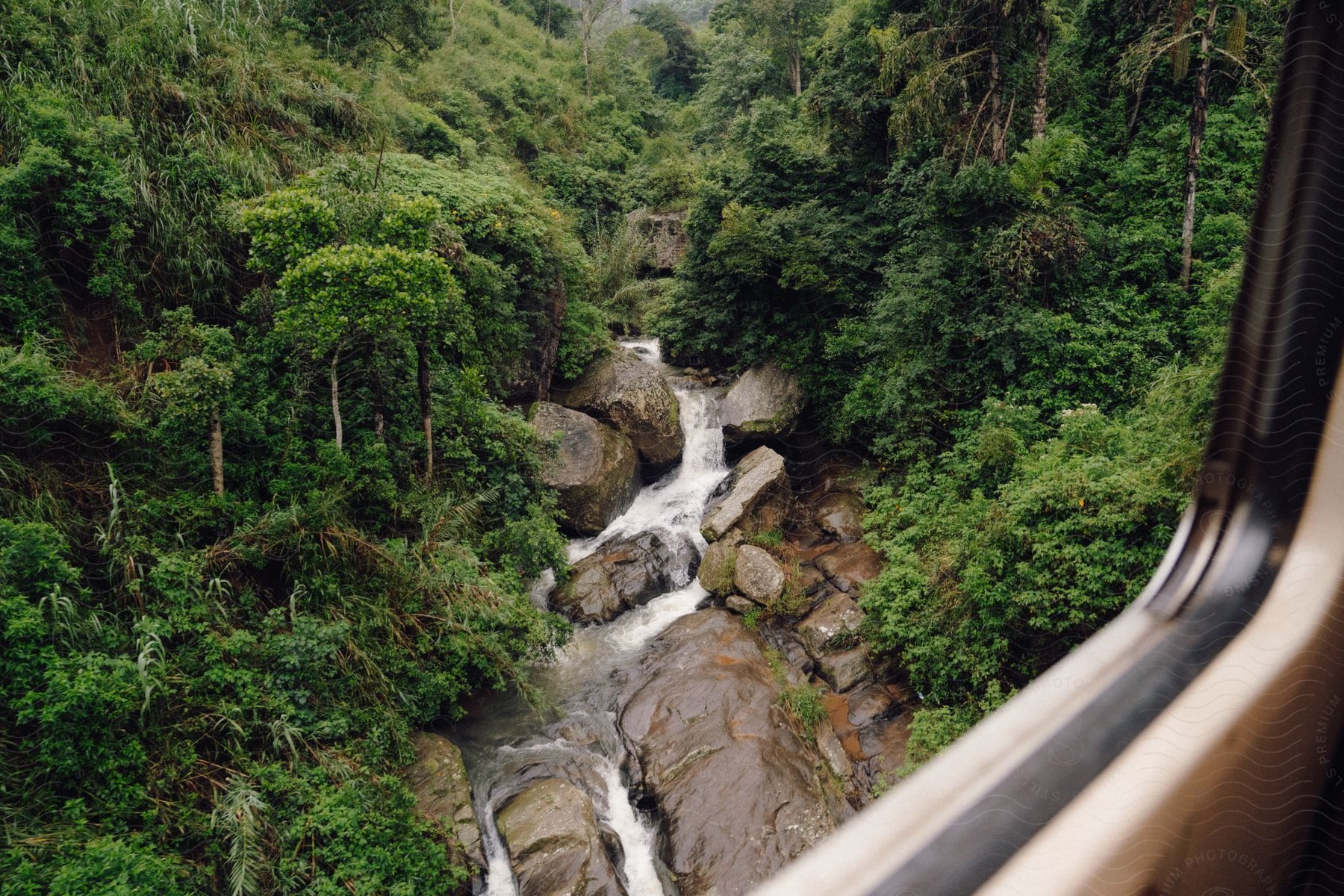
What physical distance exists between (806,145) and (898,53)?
289cm

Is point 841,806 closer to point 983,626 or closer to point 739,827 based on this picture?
point 739,827

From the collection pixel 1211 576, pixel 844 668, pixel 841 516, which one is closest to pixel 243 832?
pixel 1211 576

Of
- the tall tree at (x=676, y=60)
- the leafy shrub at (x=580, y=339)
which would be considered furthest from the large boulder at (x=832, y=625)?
the tall tree at (x=676, y=60)

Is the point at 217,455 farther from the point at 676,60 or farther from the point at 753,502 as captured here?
the point at 676,60

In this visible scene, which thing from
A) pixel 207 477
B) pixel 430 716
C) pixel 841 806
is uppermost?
pixel 207 477

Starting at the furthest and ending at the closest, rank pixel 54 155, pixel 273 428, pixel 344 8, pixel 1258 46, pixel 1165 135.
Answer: pixel 344 8, pixel 1165 135, pixel 1258 46, pixel 273 428, pixel 54 155

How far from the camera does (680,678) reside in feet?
23.8

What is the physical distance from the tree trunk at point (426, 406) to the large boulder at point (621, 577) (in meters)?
2.61

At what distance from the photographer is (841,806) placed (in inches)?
234

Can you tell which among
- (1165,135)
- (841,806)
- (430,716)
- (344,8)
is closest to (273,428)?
(430,716)

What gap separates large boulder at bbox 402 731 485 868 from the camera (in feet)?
17.0

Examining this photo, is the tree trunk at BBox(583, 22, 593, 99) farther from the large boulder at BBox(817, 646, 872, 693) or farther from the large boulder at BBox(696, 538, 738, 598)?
the large boulder at BBox(817, 646, 872, 693)

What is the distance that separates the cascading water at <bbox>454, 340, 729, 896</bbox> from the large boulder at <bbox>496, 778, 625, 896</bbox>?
0.44 feet

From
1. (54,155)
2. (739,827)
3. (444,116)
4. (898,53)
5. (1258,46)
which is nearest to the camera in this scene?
(54,155)
